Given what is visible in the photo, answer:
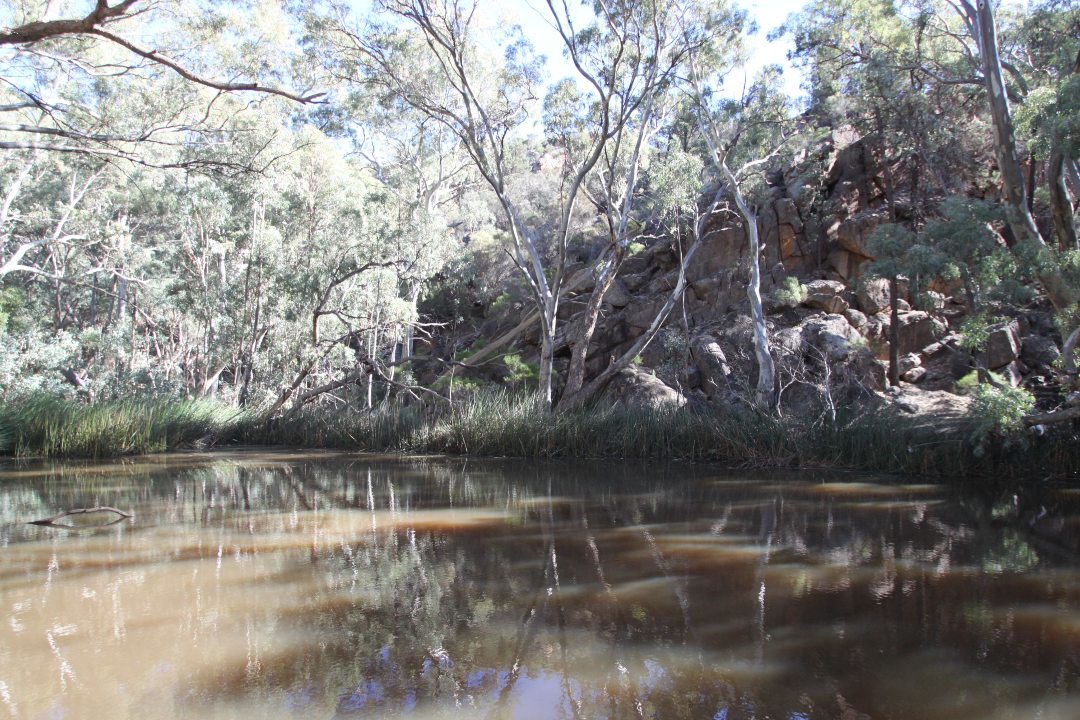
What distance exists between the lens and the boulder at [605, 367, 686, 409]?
1479 cm

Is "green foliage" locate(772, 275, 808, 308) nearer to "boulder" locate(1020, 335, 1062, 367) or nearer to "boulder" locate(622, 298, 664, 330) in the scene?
"boulder" locate(622, 298, 664, 330)

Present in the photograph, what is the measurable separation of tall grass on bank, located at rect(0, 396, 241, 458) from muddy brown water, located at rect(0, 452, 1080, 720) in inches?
196

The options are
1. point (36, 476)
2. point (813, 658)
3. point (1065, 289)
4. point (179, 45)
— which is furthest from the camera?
point (179, 45)

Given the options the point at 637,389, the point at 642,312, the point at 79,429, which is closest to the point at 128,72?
the point at 79,429

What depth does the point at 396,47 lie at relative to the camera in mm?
14727

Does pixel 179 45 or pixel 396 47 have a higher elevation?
pixel 396 47

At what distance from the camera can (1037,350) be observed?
1616 centimetres

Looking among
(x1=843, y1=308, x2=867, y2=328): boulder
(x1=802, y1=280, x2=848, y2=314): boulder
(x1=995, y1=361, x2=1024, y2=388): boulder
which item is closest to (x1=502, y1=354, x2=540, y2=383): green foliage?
(x1=802, y1=280, x2=848, y2=314): boulder

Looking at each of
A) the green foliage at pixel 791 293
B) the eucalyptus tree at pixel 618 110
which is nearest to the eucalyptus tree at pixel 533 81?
the eucalyptus tree at pixel 618 110

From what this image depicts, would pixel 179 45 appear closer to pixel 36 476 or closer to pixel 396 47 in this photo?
pixel 396 47

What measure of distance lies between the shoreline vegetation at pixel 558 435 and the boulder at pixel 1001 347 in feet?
22.1

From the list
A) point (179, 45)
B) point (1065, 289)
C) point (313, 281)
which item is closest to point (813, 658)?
point (1065, 289)

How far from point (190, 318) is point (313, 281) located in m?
4.88

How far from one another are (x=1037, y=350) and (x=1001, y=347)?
Result: 1.01m
